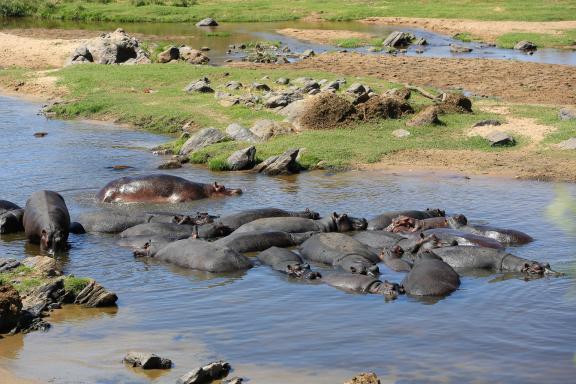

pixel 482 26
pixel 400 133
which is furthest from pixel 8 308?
pixel 482 26

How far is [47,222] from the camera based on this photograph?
1303 centimetres

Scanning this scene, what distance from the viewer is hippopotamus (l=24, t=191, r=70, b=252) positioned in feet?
41.9

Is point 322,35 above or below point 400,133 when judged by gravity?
below

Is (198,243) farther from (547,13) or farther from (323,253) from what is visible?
(547,13)

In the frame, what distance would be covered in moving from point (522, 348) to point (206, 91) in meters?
18.0

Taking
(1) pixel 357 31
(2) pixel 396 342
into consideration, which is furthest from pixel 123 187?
(1) pixel 357 31

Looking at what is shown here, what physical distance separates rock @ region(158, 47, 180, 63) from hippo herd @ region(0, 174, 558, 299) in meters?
19.7

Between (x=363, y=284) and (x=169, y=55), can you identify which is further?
(x=169, y=55)

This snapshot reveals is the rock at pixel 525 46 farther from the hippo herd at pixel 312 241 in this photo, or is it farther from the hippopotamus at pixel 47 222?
the hippopotamus at pixel 47 222

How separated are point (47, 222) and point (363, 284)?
191 inches

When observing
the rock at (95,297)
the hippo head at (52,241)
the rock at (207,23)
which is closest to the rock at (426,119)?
the hippo head at (52,241)

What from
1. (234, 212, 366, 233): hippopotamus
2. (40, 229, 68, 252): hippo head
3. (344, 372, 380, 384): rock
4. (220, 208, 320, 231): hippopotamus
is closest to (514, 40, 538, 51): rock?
(220, 208, 320, 231): hippopotamus

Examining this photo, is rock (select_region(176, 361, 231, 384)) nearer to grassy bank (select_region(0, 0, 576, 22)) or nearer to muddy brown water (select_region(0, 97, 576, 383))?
muddy brown water (select_region(0, 97, 576, 383))

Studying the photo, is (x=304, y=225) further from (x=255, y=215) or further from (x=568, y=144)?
(x=568, y=144)
